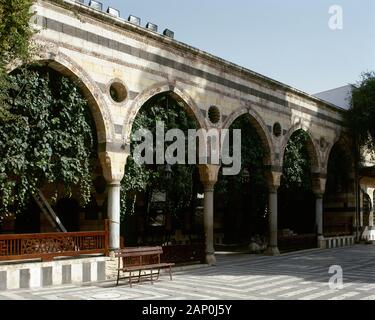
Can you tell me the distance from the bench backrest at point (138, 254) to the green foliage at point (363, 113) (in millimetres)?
11734

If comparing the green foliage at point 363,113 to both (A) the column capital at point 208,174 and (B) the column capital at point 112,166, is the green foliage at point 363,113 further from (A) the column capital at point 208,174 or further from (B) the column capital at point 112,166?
(B) the column capital at point 112,166

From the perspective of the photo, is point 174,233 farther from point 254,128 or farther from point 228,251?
point 254,128

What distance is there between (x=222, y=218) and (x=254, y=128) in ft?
17.5

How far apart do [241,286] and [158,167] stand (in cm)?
431

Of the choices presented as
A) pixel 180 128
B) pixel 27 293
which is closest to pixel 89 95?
pixel 180 128

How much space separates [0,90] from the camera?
857 centimetres

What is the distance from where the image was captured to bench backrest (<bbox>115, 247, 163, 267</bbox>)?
9486mm

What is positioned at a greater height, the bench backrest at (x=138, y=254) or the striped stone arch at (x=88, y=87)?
the striped stone arch at (x=88, y=87)

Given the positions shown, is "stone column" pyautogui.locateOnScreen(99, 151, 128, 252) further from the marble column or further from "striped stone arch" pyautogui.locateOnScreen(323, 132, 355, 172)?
"striped stone arch" pyautogui.locateOnScreen(323, 132, 355, 172)

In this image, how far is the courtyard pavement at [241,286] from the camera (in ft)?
26.8

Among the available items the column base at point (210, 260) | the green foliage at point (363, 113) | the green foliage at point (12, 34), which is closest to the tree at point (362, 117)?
the green foliage at point (363, 113)

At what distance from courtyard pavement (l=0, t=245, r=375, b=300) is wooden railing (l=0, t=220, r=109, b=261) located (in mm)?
688

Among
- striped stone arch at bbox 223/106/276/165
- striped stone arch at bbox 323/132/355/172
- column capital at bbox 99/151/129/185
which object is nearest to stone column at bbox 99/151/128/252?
column capital at bbox 99/151/129/185
